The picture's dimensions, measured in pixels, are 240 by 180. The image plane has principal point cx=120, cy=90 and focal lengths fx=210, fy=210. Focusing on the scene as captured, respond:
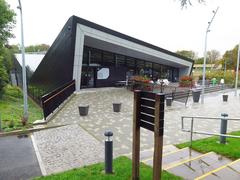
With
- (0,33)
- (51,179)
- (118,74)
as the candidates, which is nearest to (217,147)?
(51,179)

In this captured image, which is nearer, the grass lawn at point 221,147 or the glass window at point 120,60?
the grass lawn at point 221,147

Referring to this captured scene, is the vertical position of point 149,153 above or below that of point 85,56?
below

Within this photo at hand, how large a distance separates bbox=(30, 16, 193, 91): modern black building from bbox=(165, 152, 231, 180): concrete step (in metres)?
13.7

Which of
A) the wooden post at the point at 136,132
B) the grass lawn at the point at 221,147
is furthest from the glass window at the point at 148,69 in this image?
the wooden post at the point at 136,132

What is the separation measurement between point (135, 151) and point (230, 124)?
754 centimetres

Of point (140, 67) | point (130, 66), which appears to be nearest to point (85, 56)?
point (130, 66)

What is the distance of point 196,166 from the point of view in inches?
181

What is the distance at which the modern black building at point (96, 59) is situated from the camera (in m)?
17.0

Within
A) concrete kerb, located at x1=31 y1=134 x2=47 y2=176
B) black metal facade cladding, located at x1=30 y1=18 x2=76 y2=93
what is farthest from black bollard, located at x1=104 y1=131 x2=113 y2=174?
black metal facade cladding, located at x1=30 y1=18 x2=76 y2=93

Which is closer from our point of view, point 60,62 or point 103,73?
point 60,62

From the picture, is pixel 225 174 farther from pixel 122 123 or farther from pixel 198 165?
pixel 122 123

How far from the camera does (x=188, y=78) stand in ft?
84.1

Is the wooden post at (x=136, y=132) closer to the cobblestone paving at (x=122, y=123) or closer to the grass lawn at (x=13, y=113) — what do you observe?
the cobblestone paving at (x=122, y=123)

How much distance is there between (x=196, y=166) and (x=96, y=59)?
19327 mm
